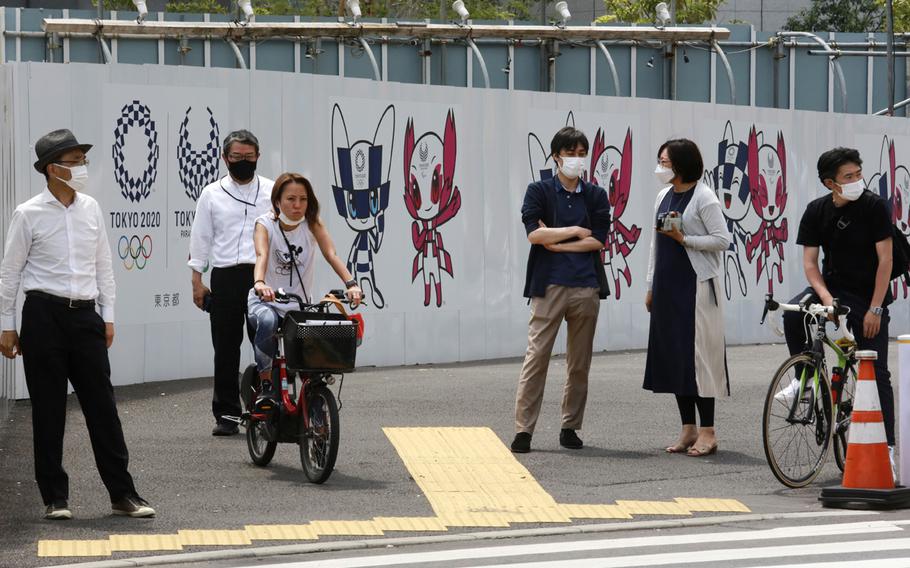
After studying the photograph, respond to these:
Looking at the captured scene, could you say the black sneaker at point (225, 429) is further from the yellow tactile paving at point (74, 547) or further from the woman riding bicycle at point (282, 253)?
the yellow tactile paving at point (74, 547)

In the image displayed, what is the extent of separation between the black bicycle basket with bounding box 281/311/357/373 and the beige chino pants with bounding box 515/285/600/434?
1.80 meters

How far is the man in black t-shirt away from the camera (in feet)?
32.8

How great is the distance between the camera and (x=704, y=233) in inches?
431

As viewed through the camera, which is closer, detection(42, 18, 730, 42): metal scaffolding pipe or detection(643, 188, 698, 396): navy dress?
detection(643, 188, 698, 396): navy dress

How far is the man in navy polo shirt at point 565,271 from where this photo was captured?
11.1 metres

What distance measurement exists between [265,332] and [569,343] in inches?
85.3

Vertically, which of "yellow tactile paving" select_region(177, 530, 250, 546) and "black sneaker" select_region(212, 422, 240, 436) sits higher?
"black sneaker" select_region(212, 422, 240, 436)

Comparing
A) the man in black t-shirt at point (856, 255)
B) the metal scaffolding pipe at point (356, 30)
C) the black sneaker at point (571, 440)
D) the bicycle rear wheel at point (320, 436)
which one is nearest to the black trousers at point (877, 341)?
the man in black t-shirt at point (856, 255)

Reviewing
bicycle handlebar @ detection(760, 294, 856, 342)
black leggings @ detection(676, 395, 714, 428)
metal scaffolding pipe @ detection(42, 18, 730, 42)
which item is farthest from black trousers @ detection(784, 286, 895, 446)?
metal scaffolding pipe @ detection(42, 18, 730, 42)

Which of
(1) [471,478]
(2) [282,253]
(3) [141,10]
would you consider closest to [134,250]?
(2) [282,253]

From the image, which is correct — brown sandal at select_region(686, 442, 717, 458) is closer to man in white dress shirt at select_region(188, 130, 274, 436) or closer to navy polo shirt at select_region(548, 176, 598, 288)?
navy polo shirt at select_region(548, 176, 598, 288)

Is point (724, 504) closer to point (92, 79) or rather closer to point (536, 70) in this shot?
point (92, 79)

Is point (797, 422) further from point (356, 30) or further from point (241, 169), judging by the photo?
point (356, 30)

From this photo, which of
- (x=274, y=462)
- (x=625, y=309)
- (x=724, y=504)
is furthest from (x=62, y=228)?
(x=625, y=309)
